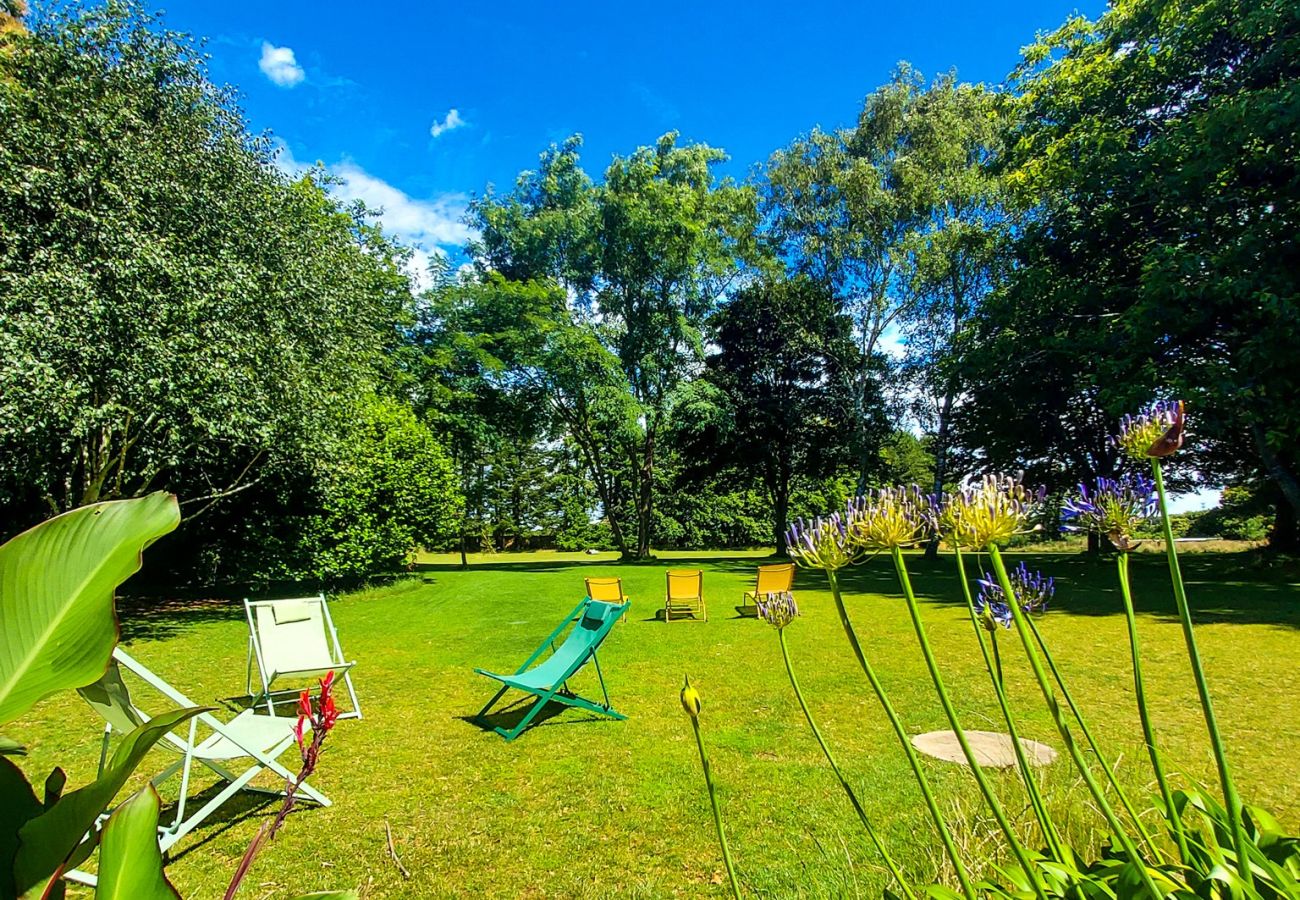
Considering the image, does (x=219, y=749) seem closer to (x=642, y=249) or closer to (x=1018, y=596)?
(x=1018, y=596)

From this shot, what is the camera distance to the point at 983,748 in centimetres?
452

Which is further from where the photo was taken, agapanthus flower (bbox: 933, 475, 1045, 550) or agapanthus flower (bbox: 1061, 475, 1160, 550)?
agapanthus flower (bbox: 1061, 475, 1160, 550)

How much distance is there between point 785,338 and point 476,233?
518 inches

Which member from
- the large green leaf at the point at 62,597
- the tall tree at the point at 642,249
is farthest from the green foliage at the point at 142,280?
the tall tree at the point at 642,249

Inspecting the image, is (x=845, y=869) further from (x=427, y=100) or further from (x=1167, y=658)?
(x=427, y=100)

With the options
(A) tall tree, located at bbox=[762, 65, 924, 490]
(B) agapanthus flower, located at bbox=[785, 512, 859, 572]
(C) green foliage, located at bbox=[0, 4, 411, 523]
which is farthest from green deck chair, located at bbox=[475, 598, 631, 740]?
(A) tall tree, located at bbox=[762, 65, 924, 490]

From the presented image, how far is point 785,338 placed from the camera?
991 inches

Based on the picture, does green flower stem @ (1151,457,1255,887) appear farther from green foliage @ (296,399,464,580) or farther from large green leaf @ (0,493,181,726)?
green foliage @ (296,399,464,580)

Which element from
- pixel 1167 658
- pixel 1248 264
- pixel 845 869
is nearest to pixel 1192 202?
pixel 1248 264

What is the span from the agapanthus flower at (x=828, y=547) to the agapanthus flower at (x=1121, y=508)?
2.06 feet

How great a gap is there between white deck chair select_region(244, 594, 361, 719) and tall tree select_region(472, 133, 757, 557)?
16.1 m

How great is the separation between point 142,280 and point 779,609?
1046 centimetres

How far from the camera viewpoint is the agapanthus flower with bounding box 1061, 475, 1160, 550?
1496 mm

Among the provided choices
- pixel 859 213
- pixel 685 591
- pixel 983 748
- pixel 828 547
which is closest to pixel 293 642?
pixel 983 748
